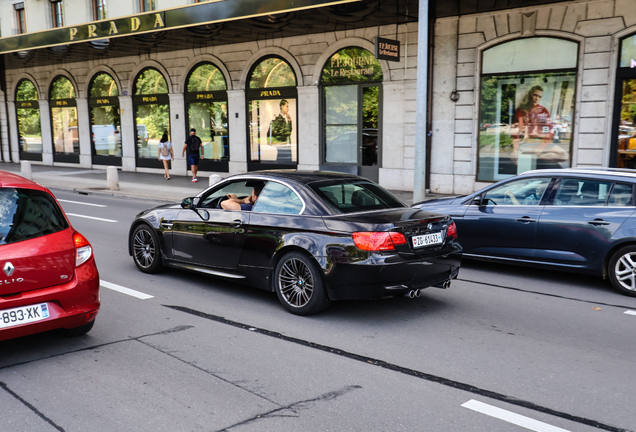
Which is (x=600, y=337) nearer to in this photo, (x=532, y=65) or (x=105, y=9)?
(x=532, y=65)

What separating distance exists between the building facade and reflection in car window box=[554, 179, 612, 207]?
231 inches

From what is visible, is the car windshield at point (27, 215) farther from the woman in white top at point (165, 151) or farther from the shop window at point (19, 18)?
the shop window at point (19, 18)

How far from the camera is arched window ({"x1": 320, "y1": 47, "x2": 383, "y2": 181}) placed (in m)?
18.0

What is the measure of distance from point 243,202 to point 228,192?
0.37 metres

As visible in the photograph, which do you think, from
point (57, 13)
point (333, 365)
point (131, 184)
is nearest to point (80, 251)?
point (333, 365)

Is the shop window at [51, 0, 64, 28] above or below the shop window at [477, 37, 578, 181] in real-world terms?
above

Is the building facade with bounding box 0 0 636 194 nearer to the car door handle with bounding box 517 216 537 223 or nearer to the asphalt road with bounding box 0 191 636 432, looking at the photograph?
the car door handle with bounding box 517 216 537 223

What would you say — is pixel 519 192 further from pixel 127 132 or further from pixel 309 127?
pixel 127 132

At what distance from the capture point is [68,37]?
854 inches

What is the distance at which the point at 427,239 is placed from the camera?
19.1ft

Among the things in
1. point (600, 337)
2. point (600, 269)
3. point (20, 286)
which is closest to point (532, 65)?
point (600, 269)

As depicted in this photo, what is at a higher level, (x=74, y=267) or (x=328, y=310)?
(x=74, y=267)

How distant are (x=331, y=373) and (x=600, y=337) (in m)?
2.70

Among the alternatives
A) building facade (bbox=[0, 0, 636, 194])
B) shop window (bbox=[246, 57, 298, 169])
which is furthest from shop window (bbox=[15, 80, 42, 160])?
shop window (bbox=[246, 57, 298, 169])
